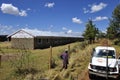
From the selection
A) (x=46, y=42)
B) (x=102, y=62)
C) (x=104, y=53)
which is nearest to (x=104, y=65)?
(x=102, y=62)

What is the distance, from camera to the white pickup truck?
13102mm

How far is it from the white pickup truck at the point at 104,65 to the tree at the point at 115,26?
31.6 m

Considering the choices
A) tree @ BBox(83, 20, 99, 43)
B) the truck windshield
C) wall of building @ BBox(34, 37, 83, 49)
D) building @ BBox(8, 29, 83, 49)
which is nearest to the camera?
the truck windshield

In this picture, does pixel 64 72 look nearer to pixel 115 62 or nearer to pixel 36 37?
pixel 115 62

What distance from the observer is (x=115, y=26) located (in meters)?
45.6

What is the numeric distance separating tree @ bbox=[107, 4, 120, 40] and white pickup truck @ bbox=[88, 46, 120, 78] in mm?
31621

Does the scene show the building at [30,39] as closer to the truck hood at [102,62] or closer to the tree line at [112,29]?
the tree line at [112,29]

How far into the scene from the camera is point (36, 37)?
37.8 meters

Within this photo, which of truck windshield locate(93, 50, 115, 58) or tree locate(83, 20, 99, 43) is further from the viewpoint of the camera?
tree locate(83, 20, 99, 43)

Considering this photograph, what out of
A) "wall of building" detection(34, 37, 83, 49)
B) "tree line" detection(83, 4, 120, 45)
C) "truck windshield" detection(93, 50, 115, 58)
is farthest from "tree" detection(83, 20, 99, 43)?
"truck windshield" detection(93, 50, 115, 58)

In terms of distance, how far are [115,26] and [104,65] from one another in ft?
111

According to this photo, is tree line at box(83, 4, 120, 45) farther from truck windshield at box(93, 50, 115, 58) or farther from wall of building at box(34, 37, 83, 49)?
truck windshield at box(93, 50, 115, 58)

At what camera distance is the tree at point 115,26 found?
45.3 metres

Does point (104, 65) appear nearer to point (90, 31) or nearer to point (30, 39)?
point (30, 39)
